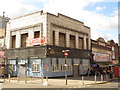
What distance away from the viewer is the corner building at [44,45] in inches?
1025

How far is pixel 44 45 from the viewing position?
83.8ft

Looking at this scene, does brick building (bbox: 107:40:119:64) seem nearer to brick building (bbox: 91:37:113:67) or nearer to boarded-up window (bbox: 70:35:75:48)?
brick building (bbox: 91:37:113:67)

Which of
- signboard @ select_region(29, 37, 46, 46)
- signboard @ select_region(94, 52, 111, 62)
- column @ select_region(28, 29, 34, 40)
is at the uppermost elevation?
column @ select_region(28, 29, 34, 40)

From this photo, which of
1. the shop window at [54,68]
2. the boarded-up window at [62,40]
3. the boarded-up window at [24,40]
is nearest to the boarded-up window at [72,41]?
the boarded-up window at [62,40]

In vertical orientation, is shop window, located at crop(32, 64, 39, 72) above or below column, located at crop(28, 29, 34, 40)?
below

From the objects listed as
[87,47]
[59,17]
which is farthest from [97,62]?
[59,17]

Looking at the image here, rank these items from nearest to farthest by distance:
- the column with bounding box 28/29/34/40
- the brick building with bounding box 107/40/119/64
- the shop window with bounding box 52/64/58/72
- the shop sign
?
the shop window with bounding box 52/64/58/72, the column with bounding box 28/29/34/40, the shop sign, the brick building with bounding box 107/40/119/64

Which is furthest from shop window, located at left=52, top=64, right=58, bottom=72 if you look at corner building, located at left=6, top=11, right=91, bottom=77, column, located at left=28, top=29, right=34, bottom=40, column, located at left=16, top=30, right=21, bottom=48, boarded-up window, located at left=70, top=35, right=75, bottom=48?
column, located at left=16, top=30, right=21, bottom=48

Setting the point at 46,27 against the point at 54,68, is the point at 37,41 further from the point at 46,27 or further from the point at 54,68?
the point at 54,68

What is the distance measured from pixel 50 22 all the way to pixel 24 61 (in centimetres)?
806

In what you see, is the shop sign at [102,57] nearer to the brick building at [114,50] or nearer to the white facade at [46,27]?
the brick building at [114,50]

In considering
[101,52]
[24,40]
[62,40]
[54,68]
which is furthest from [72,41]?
[101,52]

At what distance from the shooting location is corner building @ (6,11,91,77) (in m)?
26.0

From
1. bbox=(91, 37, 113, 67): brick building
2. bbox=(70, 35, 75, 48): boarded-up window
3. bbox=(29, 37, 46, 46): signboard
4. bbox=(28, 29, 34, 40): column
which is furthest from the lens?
bbox=(91, 37, 113, 67): brick building
